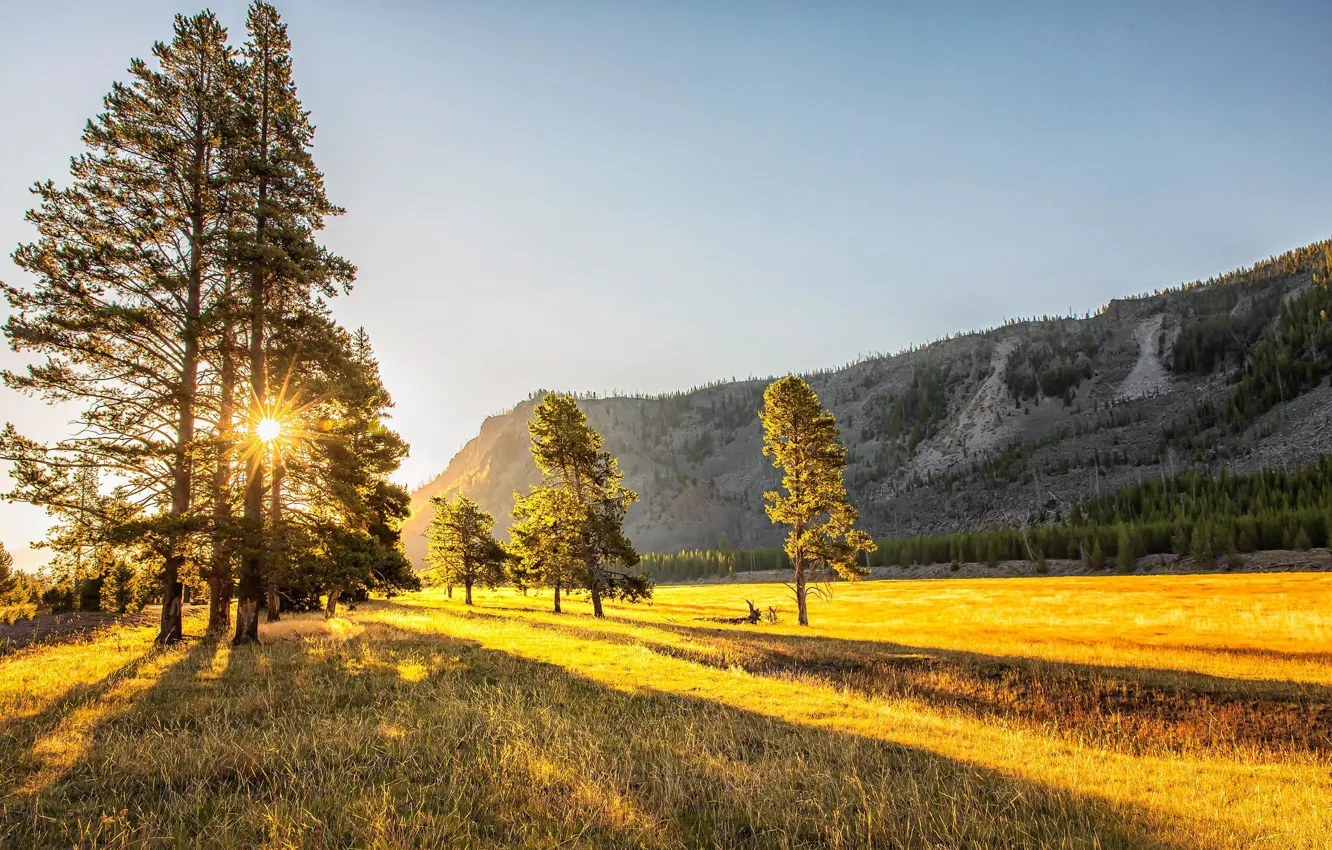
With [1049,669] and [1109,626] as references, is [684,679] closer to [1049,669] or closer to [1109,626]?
[1049,669]

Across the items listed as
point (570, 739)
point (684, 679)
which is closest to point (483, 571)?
point (684, 679)

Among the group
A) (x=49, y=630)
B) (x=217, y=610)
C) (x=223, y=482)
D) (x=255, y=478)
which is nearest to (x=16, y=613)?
(x=49, y=630)

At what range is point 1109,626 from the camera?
3422 cm

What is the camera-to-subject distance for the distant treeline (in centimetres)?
7594

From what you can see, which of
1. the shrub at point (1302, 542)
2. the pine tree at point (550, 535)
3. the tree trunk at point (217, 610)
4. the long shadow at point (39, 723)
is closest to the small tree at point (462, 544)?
the pine tree at point (550, 535)

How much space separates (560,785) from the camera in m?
5.93

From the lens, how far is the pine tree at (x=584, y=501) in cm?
3634

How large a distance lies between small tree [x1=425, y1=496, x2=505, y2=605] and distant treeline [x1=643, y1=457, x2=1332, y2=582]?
8438cm

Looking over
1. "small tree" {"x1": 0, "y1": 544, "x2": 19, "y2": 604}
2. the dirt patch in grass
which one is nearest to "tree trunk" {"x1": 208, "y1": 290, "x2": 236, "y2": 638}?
the dirt patch in grass

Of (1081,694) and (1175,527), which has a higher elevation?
(1081,694)

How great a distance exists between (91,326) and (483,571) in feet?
128

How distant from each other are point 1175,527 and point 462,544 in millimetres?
96653

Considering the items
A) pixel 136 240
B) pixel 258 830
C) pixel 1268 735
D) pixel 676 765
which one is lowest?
pixel 1268 735

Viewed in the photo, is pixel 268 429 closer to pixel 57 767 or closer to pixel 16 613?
pixel 57 767
